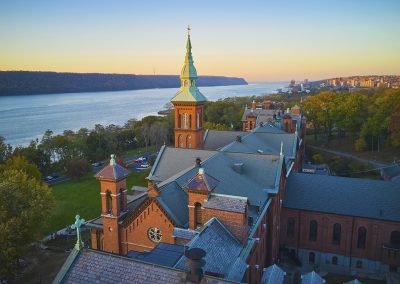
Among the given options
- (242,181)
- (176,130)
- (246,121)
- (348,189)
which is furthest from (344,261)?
(246,121)

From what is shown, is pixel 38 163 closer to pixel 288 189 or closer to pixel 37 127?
pixel 288 189

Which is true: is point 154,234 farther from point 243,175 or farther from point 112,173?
point 243,175

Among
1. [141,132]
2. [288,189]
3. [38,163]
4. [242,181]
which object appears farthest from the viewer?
[141,132]

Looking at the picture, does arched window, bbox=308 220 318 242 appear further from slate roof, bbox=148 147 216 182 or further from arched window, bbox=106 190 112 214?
arched window, bbox=106 190 112 214

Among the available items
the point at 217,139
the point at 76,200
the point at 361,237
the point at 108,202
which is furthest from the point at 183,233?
the point at 76,200

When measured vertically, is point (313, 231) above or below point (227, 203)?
below

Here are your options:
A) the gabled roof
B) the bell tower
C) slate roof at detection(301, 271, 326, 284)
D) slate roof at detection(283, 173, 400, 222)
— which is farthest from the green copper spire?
slate roof at detection(301, 271, 326, 284)

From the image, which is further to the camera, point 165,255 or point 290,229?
point 290,229

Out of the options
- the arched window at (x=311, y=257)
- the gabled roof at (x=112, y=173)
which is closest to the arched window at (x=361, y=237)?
the arched window at (x=311, y=257)
